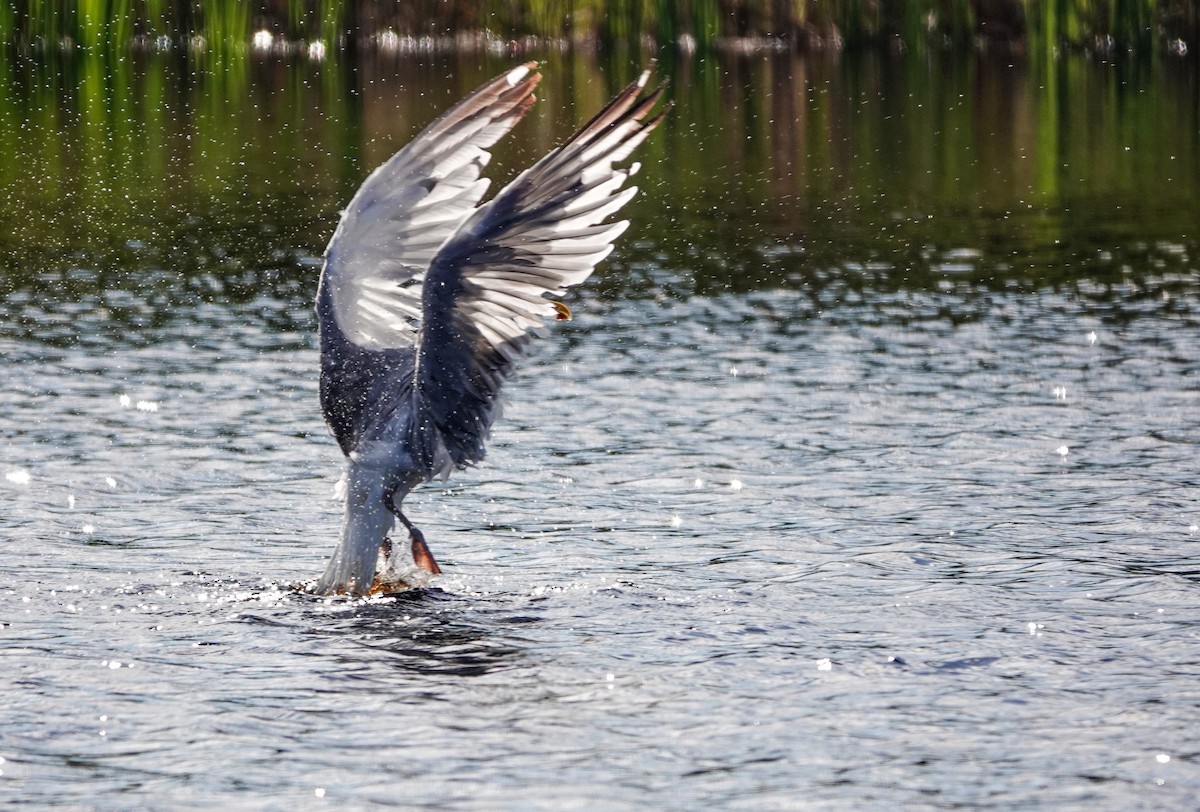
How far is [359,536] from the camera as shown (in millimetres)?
9094

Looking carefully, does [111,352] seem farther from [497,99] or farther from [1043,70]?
[1043,70]

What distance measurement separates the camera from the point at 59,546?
32.0 feet

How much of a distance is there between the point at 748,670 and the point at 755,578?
132cm

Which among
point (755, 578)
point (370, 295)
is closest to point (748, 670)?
point (755, 578)

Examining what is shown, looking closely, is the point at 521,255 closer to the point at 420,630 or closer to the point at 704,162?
the point at 420,630

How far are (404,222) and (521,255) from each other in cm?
95

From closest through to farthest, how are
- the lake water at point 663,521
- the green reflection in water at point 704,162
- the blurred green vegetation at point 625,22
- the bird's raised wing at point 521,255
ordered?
1. the lake water at point 663,521
2. the bird's raised wing at point 521,255
3. the green reflection in water at point 704,162
4. the blurred green vegetation at point 625,22

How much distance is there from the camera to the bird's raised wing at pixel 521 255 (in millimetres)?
→ 8750

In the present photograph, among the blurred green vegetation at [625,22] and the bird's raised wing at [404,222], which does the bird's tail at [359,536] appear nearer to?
the bird's raised wing at [404,222]

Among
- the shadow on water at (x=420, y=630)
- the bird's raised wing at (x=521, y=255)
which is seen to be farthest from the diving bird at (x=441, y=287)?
the shadow on water at (x=420, y=630)

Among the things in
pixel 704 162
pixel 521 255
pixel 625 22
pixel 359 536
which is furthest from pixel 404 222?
pixel 625 22

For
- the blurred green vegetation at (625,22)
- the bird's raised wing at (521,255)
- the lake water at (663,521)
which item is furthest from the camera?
the blurred green vegetation at (625,22)

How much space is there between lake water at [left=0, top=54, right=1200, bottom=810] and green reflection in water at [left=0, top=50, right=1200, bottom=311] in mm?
137

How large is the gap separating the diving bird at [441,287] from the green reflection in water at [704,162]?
23.8ft
